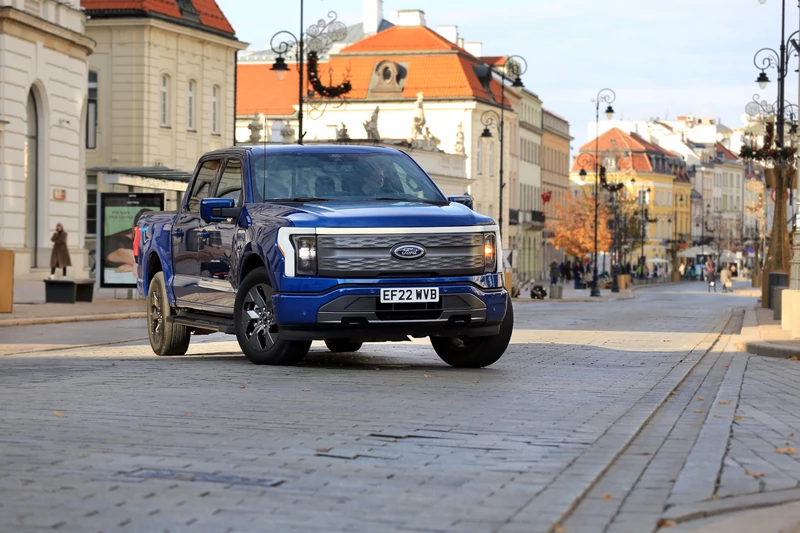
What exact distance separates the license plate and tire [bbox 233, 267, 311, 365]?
3.45 feet

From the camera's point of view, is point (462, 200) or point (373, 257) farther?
point (462, 200)

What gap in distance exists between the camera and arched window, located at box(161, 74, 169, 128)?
5841 centimetres

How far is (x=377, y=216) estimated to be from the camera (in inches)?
510

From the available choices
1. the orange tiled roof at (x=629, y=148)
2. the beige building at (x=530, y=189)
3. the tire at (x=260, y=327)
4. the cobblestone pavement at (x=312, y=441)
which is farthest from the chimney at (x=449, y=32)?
the tire at (x=260, y=327)

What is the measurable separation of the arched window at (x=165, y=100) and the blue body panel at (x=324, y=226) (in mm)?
44980

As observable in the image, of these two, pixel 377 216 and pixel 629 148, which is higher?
pixel 629 148

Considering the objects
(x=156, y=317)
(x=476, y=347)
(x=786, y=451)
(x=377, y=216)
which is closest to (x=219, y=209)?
(x=377, y=216)

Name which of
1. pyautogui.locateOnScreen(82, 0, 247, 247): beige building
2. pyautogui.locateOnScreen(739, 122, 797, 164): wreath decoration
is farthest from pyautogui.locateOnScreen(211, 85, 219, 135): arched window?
pyautogui.locateOnScreen(739, 122, 797, 164): wreath decoration

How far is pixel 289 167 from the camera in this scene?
14.3 meters

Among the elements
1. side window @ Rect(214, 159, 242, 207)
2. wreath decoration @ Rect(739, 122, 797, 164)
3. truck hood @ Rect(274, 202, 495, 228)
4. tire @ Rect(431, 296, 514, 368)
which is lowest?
tire @ Rect(431, 296, 514, 368)

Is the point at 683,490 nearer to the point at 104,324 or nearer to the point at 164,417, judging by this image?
the point at 164,417

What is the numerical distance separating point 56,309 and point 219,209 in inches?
580

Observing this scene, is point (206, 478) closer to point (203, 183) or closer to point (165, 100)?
point (203, 183)

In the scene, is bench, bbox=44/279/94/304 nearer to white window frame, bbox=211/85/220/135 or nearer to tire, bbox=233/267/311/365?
tire, bbox=233/267/311/365
